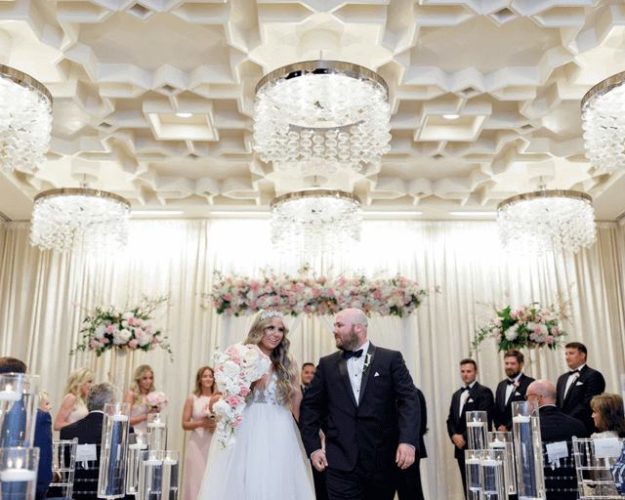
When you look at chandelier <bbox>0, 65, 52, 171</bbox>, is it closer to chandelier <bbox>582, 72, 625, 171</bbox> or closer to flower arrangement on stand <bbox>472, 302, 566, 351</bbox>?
chandelier <bbox>582, 72, 625, 171</bbox>

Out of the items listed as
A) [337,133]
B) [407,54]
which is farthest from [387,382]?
[407,54]

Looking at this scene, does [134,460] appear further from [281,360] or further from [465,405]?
[465,405]

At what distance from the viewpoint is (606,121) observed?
5.51 m

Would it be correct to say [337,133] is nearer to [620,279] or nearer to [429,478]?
→ [429,478]

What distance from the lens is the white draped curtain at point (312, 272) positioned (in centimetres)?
917

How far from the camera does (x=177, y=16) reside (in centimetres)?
514

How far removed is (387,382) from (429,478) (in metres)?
4.62

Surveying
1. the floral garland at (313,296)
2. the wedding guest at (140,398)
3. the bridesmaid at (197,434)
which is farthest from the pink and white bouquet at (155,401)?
the floral garland at (313,296)

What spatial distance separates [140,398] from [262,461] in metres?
3.59

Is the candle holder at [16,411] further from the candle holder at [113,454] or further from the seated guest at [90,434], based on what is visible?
the seated guest at [90,434]

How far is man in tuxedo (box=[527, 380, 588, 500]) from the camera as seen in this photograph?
451 cm

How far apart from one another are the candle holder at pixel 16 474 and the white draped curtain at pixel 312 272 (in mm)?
6615


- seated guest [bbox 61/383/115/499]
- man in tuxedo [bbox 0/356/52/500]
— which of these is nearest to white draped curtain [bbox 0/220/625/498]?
seated guest [bbox 61/383/115/499]

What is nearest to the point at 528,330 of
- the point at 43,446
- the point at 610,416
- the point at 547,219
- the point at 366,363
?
the point at 547,219
